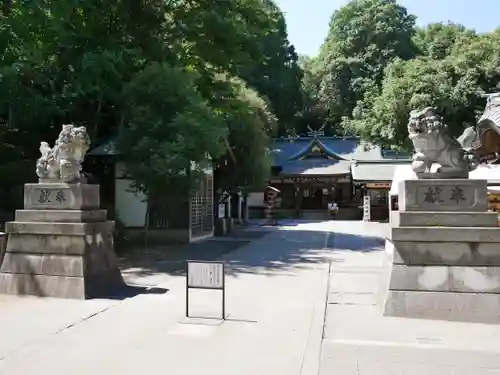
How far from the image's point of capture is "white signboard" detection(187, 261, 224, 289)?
7242 mm

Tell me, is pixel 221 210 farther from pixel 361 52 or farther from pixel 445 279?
pixel 361 52

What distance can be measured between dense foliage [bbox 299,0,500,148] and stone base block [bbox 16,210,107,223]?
60.1 ft

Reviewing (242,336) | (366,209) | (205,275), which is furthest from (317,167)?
(242,336)

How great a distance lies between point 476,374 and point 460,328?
181 cm

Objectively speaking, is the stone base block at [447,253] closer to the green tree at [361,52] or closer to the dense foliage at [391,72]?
the dense foliage at [391,72]

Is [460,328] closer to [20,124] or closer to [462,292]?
[462,292]

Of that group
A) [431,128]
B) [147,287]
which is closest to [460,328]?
[431,128]

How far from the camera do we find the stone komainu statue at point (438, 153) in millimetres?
7441

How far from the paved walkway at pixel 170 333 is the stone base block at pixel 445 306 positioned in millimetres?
1162

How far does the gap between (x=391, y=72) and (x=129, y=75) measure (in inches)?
710

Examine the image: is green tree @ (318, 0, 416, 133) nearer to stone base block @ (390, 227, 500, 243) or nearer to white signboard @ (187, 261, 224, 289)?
stone base block @ (390, 227, 500, 243)

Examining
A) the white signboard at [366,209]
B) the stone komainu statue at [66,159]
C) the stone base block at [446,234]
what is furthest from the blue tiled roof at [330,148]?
the stone base block at [446,234]

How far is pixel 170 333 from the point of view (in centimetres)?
641

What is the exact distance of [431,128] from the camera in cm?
745
